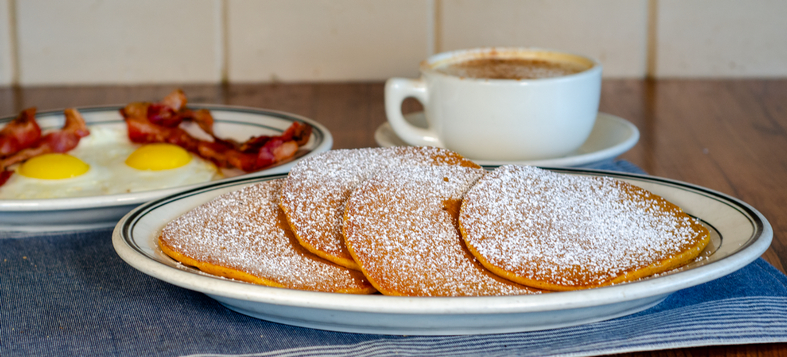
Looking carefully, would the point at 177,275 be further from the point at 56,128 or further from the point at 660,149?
the point at 660,149

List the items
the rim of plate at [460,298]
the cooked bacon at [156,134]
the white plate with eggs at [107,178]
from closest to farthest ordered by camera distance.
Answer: the rim of plate at [460,298] < the white plate with eggs at [107,178] < the cooked bacon at [156,134]

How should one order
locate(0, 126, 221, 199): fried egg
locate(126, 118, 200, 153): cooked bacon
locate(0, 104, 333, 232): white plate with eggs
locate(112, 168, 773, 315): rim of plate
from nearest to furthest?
1. locate(112, 168, 773, 315): rim of plate
2. locate(0, 104, 333, 232): white plate with eggs
3. locate(0, 126, 221, 199): fried egg
4. locate(126, 118, 200, 153): cooked bacon

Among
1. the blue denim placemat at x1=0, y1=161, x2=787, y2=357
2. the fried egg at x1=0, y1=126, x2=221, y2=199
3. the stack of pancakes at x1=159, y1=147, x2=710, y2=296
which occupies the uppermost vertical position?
the stack of pancakes at x1=159, y1=147, x2=710, y2=296

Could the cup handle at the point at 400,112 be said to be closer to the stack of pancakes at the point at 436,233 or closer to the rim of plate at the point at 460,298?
the stack of pancakes at the point at 436,233

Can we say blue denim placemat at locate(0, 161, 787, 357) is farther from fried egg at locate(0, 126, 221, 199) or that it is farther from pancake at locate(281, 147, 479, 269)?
fried egg at locate(0, 126, 221, 199)

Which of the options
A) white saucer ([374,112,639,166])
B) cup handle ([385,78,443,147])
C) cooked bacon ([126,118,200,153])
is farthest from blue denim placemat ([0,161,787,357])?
cup handle ([385,78,443,147])

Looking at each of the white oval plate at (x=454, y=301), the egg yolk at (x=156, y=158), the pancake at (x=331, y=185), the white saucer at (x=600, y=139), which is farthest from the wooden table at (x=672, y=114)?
the pancake at (x=331, y=185)

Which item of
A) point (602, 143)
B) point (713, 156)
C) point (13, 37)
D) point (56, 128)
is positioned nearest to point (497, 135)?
point (602, 143)
